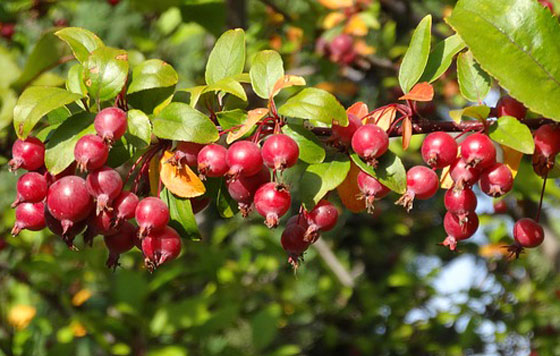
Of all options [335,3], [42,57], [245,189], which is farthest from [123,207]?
[335,3]

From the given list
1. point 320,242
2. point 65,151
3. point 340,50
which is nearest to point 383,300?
point 320,242

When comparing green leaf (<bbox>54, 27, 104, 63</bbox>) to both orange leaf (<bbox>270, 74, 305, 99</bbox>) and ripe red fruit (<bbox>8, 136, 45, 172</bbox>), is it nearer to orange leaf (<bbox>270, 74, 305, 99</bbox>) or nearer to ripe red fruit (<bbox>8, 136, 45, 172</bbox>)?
ripe red fruit (<bbox>8, 136, 45, 172</bbox>)

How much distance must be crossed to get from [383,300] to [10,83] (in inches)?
61.7

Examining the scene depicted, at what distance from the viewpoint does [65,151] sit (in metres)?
0.87

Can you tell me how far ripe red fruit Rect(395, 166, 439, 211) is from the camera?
87 centimetres

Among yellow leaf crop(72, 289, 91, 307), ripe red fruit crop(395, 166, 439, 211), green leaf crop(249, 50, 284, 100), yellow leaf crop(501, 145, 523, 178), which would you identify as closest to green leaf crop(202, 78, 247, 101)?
green leaf crop(249, 50, 284, 100)

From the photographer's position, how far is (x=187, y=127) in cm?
86

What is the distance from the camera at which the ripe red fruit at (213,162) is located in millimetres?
856

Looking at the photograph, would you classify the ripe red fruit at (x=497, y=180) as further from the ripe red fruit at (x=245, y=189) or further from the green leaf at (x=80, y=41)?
the green leaf at (x=80, y=41)

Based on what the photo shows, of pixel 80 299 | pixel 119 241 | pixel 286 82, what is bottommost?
pixel 80 299

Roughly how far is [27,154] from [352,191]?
1.36ft

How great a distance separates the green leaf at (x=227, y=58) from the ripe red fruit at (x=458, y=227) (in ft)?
1.12

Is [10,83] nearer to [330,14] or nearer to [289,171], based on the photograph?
[289,171]

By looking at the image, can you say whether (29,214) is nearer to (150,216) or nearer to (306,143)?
(150,216)
